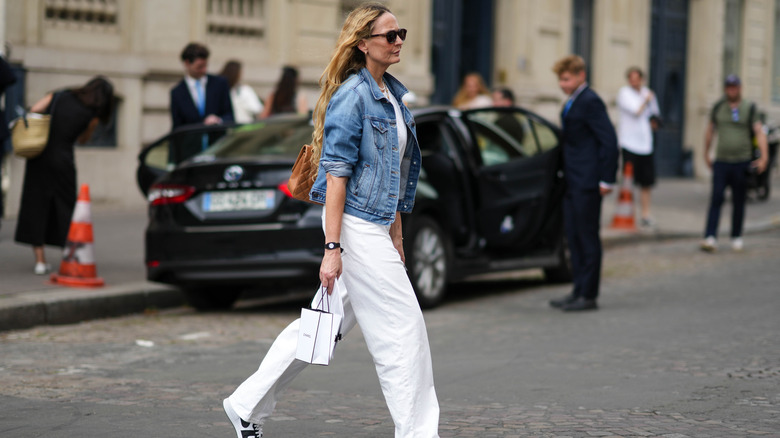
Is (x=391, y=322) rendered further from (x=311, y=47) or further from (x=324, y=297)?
(x=311, y=47)

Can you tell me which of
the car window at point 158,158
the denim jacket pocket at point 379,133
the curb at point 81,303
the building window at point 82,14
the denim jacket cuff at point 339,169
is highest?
the building window at point 82,14

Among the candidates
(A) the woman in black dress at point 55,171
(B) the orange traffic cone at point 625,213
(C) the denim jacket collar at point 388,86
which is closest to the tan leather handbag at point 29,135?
(A) the woman in black dress at point 55,171

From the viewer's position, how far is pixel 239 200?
27.5ft

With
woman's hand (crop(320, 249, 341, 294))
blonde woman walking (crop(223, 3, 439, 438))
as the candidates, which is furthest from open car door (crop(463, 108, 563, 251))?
woman's hand (crop(320, 249, 341, 294))

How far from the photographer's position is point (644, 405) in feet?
18.3

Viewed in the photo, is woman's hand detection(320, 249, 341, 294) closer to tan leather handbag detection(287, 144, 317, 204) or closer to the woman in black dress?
tan leather handbag detection(287, 144, 317, 204)

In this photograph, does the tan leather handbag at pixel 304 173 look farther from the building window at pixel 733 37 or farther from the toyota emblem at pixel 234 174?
the building window at pixel 733 37

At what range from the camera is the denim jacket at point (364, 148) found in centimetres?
435

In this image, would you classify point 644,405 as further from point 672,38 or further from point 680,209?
point 672,38

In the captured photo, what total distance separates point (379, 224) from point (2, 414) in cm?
205

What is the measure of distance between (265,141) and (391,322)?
186 inches

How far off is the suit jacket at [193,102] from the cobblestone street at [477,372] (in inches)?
84.1

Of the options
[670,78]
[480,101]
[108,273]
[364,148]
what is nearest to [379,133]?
[364,148]

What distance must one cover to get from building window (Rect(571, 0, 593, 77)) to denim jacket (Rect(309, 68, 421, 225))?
19212mm
